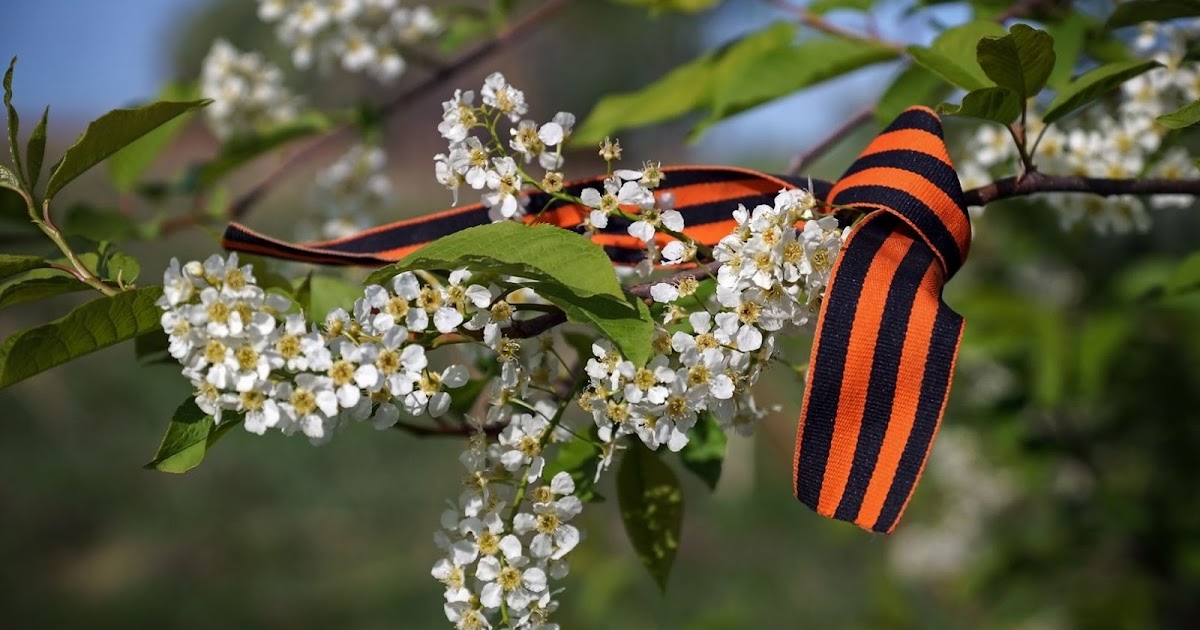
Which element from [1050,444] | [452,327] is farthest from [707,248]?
[1050,444]

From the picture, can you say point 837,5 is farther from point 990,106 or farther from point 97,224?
point 97,224

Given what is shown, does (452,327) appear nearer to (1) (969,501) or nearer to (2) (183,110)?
(2) (183,110)

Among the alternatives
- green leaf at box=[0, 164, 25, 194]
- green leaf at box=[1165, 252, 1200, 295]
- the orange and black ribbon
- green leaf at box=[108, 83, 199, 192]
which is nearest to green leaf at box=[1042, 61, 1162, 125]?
the orange and black ribbon

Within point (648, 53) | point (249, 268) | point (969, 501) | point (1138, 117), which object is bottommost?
point (648, 53)

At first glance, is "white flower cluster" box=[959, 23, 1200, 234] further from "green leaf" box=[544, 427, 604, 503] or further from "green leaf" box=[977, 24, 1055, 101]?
"green leaf" box=[544, 427, 604, 503]

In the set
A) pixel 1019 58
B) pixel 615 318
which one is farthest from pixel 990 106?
pixel 615 318

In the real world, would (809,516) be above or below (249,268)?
below
